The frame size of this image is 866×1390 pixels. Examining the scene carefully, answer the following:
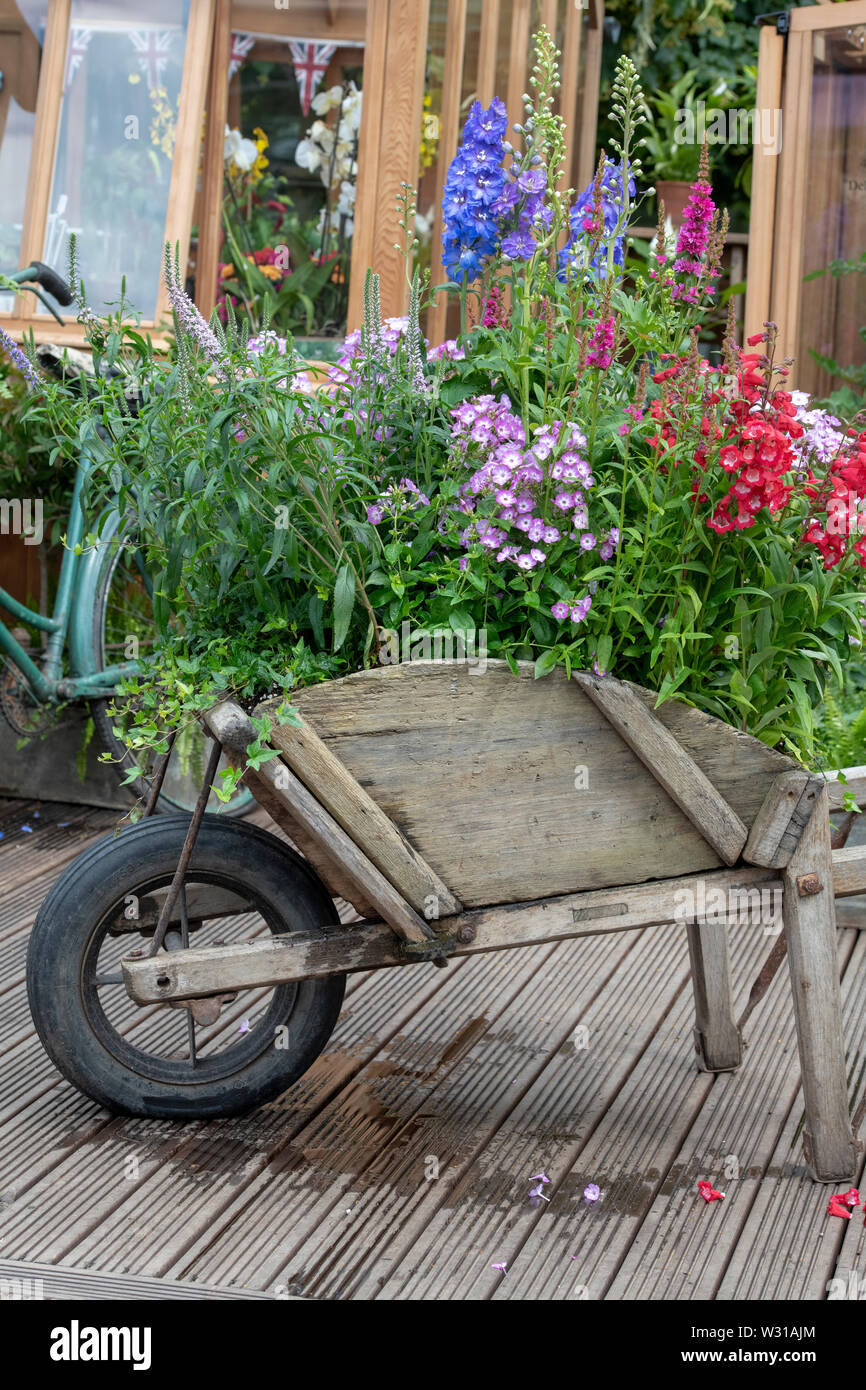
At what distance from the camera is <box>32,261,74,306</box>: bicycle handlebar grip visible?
3.08 metres

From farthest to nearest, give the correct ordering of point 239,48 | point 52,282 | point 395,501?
point 239,48 → point 52,282 → point 395,501

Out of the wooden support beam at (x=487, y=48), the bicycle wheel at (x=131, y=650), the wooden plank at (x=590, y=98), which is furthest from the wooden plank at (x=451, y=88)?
the wooden plank at (x=590, y=98)

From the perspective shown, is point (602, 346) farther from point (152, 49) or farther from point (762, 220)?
point (762, 220)

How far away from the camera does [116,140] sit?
13.5ft

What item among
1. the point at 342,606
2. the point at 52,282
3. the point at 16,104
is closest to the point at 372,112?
the point at 16,104

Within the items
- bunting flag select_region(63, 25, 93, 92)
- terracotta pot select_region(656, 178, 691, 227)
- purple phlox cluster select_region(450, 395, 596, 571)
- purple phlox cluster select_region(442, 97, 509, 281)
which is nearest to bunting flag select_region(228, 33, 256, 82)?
bunting flag select_region(63, 25, 93, 92)

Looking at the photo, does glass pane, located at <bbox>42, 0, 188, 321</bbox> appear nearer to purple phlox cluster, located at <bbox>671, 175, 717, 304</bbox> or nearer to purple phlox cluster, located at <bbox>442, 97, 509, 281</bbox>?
purple phlox cluster, located at <bbox>442, 97, 509, 281</bbox>

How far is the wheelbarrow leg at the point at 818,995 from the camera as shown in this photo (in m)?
1.93

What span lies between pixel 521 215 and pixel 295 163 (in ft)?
10.1

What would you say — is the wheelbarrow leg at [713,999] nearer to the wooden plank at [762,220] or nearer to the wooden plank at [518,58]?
the wooden plank at [762,220]

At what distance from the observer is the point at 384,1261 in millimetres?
1786

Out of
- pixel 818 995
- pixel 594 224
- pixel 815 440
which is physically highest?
pixel 594 224

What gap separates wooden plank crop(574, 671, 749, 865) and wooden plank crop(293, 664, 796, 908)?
0.03m

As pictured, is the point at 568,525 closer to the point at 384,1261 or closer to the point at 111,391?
the point at 111,391
